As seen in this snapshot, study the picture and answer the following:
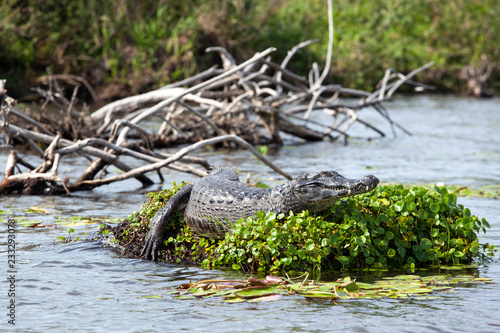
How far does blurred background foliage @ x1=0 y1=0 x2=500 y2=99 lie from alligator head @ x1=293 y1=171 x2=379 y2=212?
16215mm

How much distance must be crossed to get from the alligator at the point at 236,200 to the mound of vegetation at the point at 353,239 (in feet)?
0.32

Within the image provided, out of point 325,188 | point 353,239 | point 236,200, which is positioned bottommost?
point 353,239

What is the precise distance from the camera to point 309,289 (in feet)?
14.6

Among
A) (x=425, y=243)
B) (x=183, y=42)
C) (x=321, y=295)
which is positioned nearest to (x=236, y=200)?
(x=321, y=295)

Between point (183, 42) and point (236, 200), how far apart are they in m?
16.8

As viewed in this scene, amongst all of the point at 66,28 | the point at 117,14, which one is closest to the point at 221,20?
the point at 117,14

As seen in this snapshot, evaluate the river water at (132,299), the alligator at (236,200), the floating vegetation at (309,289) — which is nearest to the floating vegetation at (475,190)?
the river water at (132,299)

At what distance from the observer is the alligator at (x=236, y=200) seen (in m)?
4.91

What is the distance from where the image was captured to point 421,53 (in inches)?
1091

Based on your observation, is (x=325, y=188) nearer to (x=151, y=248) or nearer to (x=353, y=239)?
(x=353, y=239)

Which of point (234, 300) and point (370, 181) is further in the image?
point (370, 181)

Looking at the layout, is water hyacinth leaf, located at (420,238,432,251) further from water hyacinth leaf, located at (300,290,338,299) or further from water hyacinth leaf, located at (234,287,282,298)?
water hyacinth leaf, located at (234,287,282,298)

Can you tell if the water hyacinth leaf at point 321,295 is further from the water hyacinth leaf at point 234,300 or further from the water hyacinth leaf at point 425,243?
the water hyacinth leaf at point 425,243

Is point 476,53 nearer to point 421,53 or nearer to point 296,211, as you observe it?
point 421,53
